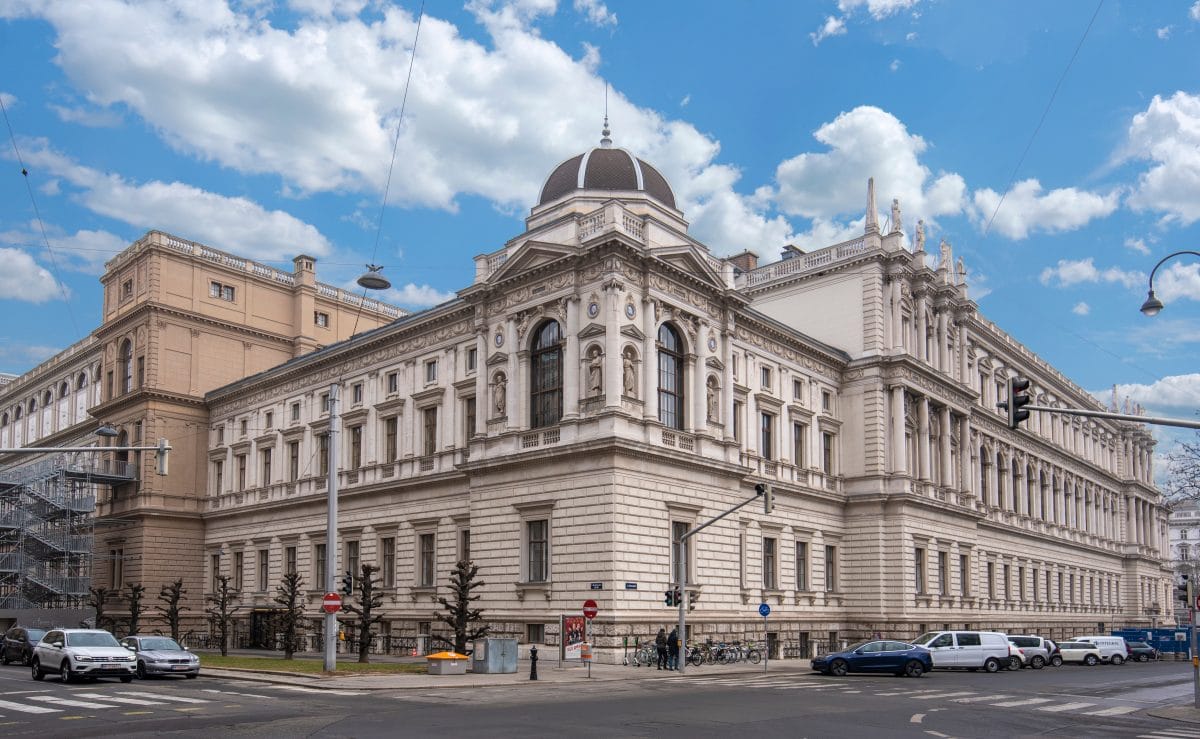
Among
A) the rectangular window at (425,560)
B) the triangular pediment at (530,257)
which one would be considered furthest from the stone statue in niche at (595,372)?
the rectangular window at (425,560)

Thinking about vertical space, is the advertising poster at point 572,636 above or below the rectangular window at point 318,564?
below

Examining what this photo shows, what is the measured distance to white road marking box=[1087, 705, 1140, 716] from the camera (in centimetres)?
2638

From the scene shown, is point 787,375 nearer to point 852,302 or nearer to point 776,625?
point 852,302

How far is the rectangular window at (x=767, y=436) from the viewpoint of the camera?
53.0 m

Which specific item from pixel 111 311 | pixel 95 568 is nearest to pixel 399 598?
pixel 95 568

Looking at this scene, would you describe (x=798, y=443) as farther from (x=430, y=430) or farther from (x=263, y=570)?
(x=263, y=570)

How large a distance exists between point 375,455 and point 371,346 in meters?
5.72

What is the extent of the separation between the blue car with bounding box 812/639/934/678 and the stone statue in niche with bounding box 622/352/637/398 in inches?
488

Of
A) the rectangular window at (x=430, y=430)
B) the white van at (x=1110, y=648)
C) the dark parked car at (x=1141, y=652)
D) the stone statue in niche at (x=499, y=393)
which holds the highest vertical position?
the stone statue in niche at (x=499, y=393)

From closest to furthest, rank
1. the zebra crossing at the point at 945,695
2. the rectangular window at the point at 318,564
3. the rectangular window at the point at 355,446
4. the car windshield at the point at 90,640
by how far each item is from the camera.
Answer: the zebra crossing at the point at 945,695 → the car windshield at the point at 90,640 → the rectangular window at the point at 355,446 → the rectangular window at the point at 318,564

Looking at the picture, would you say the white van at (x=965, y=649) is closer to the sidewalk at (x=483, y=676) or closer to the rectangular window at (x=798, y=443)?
the sidewalk at (x=483, y=676)

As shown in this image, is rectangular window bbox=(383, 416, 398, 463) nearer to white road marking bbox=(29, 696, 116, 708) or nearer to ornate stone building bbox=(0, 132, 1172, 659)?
ornate stone building bbox=(0, 132, 1172, 659)

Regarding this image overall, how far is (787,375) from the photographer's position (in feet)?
180

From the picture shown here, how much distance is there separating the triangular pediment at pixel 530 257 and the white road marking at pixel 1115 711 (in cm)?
2540
